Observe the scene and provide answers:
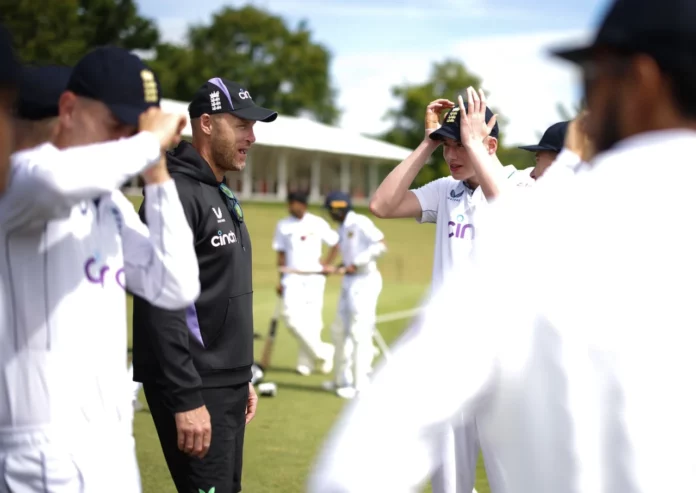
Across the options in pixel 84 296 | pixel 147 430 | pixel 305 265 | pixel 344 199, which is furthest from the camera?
pixel 305 265

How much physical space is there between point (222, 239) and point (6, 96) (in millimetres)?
1870

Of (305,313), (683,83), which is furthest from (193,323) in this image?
(305,313)

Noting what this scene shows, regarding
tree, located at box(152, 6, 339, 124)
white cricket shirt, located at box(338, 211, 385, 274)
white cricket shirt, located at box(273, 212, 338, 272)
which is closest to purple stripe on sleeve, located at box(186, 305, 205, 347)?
white cricket shirt, located at box(338, 211, 385, 274)

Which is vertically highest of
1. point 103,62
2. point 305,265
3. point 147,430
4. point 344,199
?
point 103,62

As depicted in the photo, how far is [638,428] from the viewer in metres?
1.53

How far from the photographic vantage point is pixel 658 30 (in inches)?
61.2

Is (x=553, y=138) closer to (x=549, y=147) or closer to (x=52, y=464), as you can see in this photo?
(x=549, y=147)

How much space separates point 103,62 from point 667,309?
1.80 meters

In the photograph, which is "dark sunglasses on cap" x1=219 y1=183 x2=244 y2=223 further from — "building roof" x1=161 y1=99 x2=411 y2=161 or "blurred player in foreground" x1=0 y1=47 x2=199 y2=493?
"building roof" x1=161 y1=99 x2=411 y2=161

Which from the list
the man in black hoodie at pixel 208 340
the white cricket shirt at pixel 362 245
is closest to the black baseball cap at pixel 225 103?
the man in black hoodie at pixel 208 340

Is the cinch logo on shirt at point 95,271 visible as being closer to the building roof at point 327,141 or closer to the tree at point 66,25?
the building roof at point 327,141

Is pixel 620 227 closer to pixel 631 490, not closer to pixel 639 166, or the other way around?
pixel 639 166

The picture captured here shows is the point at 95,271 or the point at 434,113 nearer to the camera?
the point at 95,271

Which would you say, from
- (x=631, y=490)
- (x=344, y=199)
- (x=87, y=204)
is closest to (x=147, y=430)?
(x=344, y=199)
